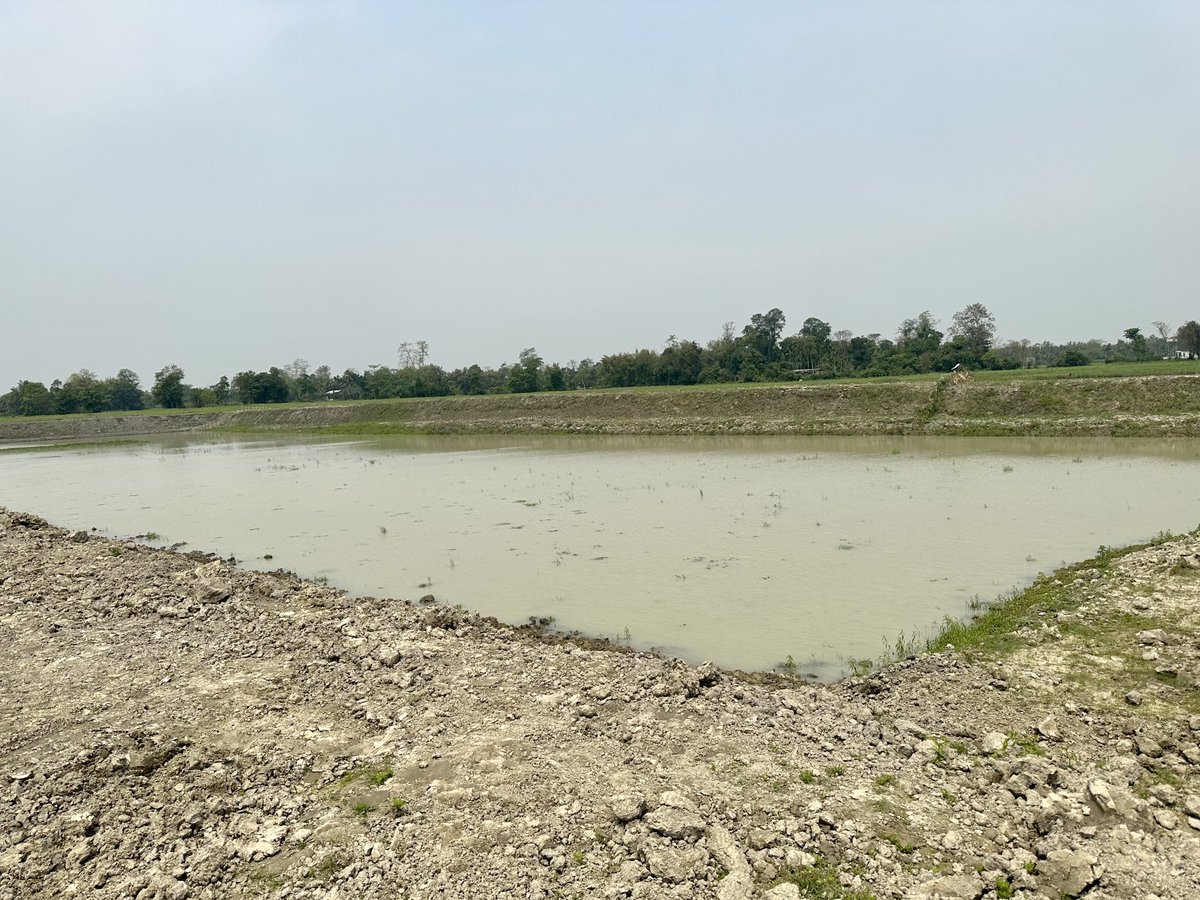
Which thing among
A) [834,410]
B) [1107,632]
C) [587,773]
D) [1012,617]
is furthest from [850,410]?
[587,773]

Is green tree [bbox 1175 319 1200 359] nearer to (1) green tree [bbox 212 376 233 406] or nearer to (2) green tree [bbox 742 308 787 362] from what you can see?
(2) green tree [bbox 742 308 787 362]

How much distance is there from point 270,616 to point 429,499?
10120 millimetres

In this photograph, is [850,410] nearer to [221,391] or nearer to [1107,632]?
[1107,632]

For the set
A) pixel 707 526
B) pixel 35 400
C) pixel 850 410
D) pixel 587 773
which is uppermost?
pixel 35 400

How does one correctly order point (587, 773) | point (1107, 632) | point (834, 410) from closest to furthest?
point (587, 773), point (1107, 632), point (834, 410)

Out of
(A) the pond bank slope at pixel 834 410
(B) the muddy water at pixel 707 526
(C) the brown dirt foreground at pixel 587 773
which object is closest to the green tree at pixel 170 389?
(A) the pond bank slope at pixel 834 410

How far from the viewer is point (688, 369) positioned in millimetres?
68688

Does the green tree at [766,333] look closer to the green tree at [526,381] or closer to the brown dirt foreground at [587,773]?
the green tree at [526,381]

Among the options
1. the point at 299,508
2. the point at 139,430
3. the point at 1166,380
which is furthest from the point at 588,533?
the point at 139,430

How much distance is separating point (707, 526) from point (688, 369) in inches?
2244

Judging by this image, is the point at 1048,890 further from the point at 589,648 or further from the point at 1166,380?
the point at 1166,380

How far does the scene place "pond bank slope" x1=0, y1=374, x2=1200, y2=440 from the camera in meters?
27.6

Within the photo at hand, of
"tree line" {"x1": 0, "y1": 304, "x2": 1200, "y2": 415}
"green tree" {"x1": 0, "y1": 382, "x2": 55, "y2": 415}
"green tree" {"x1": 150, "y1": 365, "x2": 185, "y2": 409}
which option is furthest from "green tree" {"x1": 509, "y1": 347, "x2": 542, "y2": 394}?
"green tree" {"x1": 0, "y1": 382, "x2": 55, "y2": 415}

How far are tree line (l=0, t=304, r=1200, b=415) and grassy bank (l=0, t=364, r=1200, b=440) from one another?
21221 millimetres
